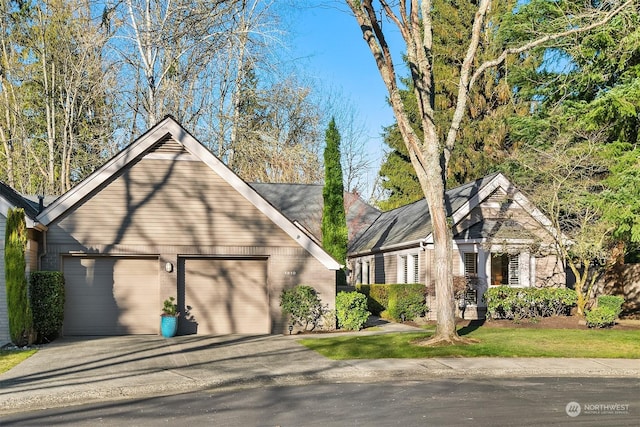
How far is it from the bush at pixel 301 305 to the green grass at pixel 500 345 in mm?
1788

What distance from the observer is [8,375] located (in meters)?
12.3

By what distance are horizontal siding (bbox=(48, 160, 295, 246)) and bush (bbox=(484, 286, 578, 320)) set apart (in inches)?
294

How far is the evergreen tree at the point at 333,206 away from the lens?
27.3 metres

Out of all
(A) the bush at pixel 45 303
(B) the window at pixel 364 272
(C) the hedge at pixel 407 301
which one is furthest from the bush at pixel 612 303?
(A) the bush at pixel 45 303

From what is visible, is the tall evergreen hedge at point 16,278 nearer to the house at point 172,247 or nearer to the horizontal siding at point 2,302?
the horizontal siding at point 2,302

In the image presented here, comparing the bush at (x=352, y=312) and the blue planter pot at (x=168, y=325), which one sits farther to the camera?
the bush at (x=352, y=312)

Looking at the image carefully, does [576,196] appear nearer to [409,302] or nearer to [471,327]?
[471,327]

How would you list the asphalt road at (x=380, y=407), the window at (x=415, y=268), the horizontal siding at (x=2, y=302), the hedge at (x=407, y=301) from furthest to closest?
the window at (x=415, y=268) < the hedge at (x=407, y=301) < the horizontal siding at (x=2, y=302) < the asphalt road at (x=380, y=407)

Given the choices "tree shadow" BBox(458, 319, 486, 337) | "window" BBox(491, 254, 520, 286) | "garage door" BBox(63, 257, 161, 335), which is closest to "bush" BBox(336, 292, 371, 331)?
"tree shadow" BBox(458, 319, 486, 337)

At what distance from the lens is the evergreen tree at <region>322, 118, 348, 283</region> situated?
1073 inches

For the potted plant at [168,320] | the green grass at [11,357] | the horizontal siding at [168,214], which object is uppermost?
the horizontal siding at [168,214]

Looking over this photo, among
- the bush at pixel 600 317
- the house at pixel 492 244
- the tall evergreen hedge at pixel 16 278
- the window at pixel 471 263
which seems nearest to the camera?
the tall evergreen hedge at pixel 16 278

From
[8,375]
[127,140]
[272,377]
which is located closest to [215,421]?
[272,377]

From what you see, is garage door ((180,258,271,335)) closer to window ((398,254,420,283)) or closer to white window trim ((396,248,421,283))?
white window trim ((396,248,421,283))
